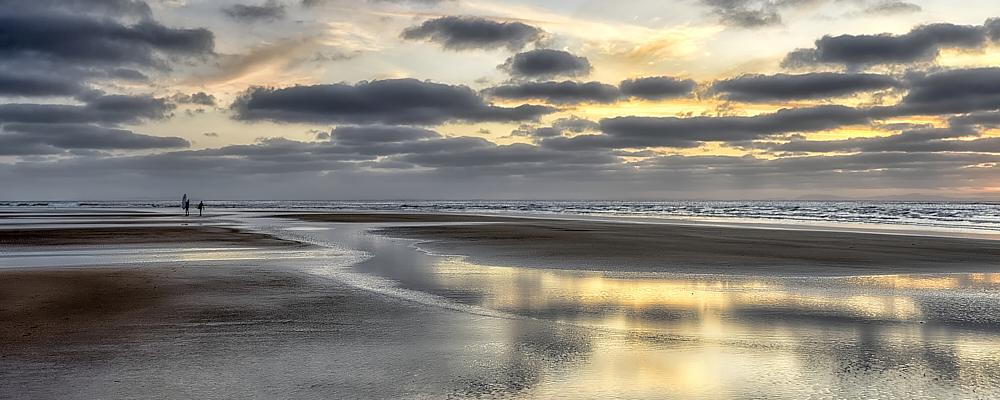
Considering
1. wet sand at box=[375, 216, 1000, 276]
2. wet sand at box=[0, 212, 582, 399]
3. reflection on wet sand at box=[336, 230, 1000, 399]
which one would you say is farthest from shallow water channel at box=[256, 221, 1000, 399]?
wet sand at box=[375, 216, 1000, 276]

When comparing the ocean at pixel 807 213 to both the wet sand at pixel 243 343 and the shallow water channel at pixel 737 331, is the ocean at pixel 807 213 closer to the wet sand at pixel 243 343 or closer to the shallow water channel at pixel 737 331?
the shallow water channel at pixel 737 331

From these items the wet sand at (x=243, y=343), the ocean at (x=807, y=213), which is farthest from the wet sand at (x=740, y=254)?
the ocean at (x=807, y=213)

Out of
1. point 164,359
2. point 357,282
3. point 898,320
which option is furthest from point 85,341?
point 898,320

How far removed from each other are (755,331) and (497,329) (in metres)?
3.42

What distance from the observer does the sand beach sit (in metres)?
6.17

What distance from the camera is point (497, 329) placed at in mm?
8727

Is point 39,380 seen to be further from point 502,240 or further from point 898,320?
point 502,240

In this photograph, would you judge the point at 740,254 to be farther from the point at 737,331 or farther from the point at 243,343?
the point at 243,343

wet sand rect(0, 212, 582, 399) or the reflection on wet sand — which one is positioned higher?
the reflection on wet sand

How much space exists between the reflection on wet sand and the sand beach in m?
0.04

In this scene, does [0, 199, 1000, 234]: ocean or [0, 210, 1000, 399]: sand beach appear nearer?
[0, 210, 1000, 399]: sand beach

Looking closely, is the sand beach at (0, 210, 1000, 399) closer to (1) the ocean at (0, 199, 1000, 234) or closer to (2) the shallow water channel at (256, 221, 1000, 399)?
(2) the shallow water channel at (256, 221, 1000, 399)

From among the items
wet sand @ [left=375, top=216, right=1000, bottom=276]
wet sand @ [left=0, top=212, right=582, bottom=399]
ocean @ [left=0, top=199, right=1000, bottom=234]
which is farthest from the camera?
ocean @ [left=0, top=199, right=1000, bottom=234]

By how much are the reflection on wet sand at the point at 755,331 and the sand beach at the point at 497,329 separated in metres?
0.04
